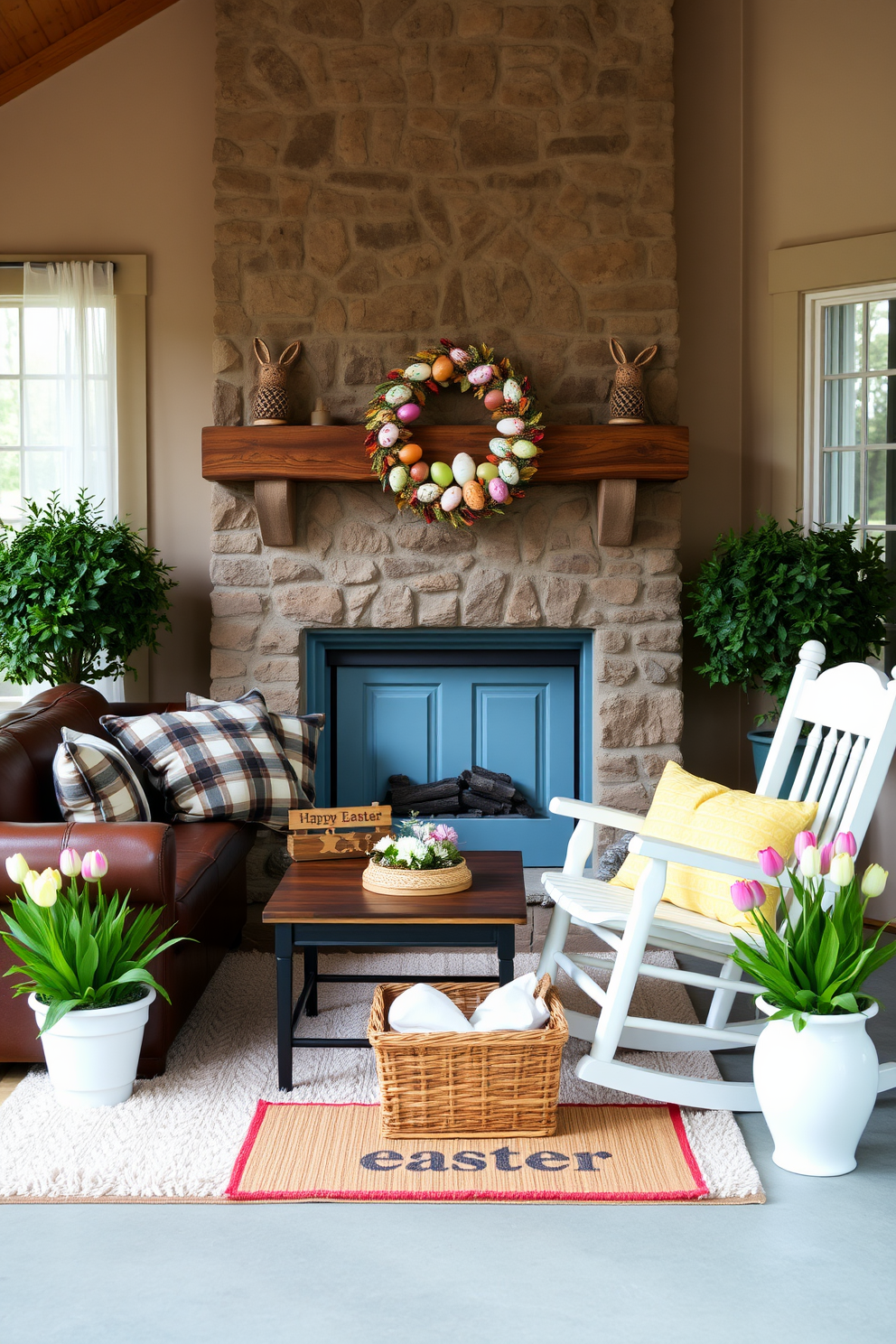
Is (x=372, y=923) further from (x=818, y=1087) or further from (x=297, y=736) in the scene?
(x=297, y=736)

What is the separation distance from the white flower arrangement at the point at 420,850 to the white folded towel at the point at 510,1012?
13.7 inches

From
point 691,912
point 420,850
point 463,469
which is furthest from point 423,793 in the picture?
point 691,912

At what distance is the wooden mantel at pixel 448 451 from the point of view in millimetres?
3836

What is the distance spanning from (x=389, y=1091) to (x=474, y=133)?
329cm

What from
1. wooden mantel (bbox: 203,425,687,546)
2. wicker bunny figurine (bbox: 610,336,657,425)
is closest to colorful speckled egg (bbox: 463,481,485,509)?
wooden mantel (bbox: 203,425,687,546)

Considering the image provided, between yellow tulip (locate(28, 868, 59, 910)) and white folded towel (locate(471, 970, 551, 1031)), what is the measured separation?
91cm

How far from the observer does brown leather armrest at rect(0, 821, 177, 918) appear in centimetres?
241

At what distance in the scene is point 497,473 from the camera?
3771 mm

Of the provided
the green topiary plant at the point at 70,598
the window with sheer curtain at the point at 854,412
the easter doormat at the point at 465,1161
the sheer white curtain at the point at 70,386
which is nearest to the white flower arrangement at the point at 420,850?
the easter doormat at the point at 465,1161

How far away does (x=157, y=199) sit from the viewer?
4297 millimetres

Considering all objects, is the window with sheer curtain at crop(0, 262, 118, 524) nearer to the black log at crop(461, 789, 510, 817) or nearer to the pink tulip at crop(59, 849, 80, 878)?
the black log at crop(461, 789, 510, 817)
